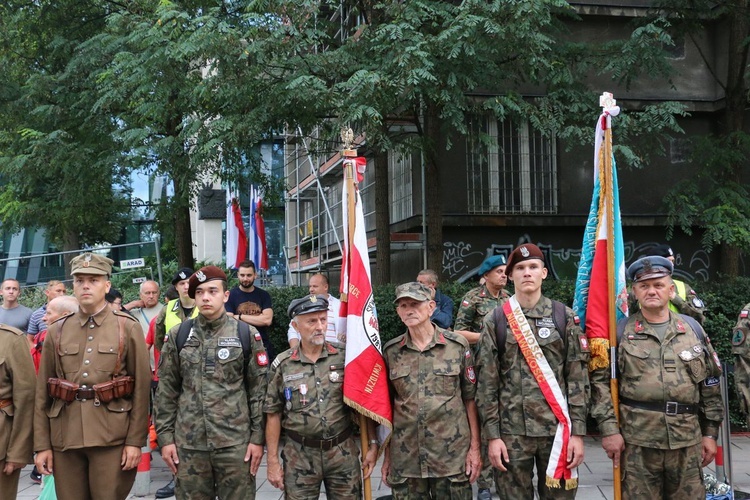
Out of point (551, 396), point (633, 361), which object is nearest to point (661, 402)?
point (633, 361)

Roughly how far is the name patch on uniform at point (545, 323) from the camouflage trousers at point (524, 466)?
2.33 feet

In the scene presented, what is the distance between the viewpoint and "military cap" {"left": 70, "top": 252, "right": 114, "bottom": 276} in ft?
15.9

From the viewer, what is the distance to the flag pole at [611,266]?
4.79m

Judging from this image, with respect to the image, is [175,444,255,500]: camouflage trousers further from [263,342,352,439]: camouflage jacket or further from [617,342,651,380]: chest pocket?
[617,342,651,380]: chest pocket

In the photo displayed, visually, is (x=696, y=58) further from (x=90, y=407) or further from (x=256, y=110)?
(x=90, y=407)

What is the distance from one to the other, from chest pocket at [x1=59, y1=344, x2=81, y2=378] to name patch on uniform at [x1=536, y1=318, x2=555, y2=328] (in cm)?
315

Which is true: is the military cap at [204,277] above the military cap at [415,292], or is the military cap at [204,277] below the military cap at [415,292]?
above

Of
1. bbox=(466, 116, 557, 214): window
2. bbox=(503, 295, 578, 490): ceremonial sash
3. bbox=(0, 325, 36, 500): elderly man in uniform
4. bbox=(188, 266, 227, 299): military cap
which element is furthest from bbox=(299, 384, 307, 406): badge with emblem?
bbox=(466, 116, 557, 214): window

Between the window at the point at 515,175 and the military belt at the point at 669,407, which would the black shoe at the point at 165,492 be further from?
the window at the point at 515,175

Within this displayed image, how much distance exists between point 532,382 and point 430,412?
2.26ft

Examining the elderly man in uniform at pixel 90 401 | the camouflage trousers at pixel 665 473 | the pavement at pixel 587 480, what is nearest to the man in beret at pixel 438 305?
the pavement at pixel 587 480

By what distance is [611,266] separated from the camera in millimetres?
5230

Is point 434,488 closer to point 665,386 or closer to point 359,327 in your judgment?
point 359,327

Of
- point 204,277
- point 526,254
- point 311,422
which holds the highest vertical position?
point 526,254
